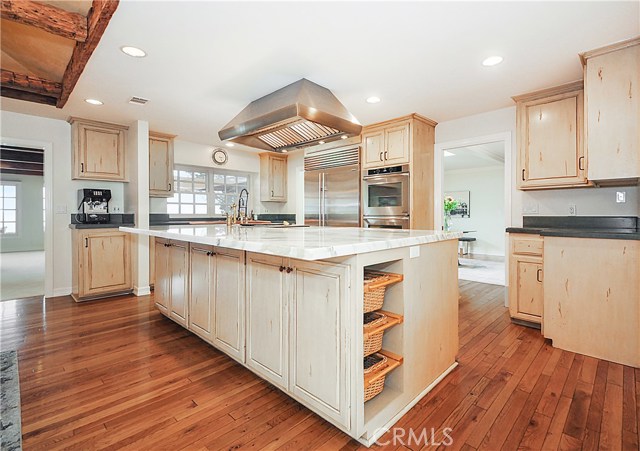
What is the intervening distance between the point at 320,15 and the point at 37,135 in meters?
4.13

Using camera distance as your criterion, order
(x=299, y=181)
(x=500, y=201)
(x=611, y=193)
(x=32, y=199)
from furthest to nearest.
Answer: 1. (x=32, y=199)
2. (x=500, y=201)
3. (x=299, y=181)
4. (x=611, y=193)

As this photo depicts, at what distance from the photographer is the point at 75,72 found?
103 inches

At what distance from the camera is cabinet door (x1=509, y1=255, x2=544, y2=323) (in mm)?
2967

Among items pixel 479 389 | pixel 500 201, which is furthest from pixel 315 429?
pixel 500 201

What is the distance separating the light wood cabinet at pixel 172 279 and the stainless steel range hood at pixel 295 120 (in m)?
1.19

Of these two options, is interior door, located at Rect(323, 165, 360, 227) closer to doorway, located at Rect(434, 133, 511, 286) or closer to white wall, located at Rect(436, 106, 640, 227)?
white wall, located at Rect(436, 106, 640, 227)

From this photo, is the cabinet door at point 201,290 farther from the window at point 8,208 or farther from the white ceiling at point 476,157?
the window at point 8,208

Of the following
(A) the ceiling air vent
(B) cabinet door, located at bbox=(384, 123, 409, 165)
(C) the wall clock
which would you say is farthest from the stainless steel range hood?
(C) the wall clock

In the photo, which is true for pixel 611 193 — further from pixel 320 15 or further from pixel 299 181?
pixel 299 181

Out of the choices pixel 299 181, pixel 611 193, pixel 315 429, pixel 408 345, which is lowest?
pixel 315 429

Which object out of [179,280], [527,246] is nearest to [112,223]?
[179,280]

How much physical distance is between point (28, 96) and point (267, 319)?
3.53m

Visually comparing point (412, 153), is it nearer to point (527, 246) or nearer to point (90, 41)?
point (527, 246)

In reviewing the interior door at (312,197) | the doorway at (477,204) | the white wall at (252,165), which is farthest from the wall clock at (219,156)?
the doorway at (477,204)
